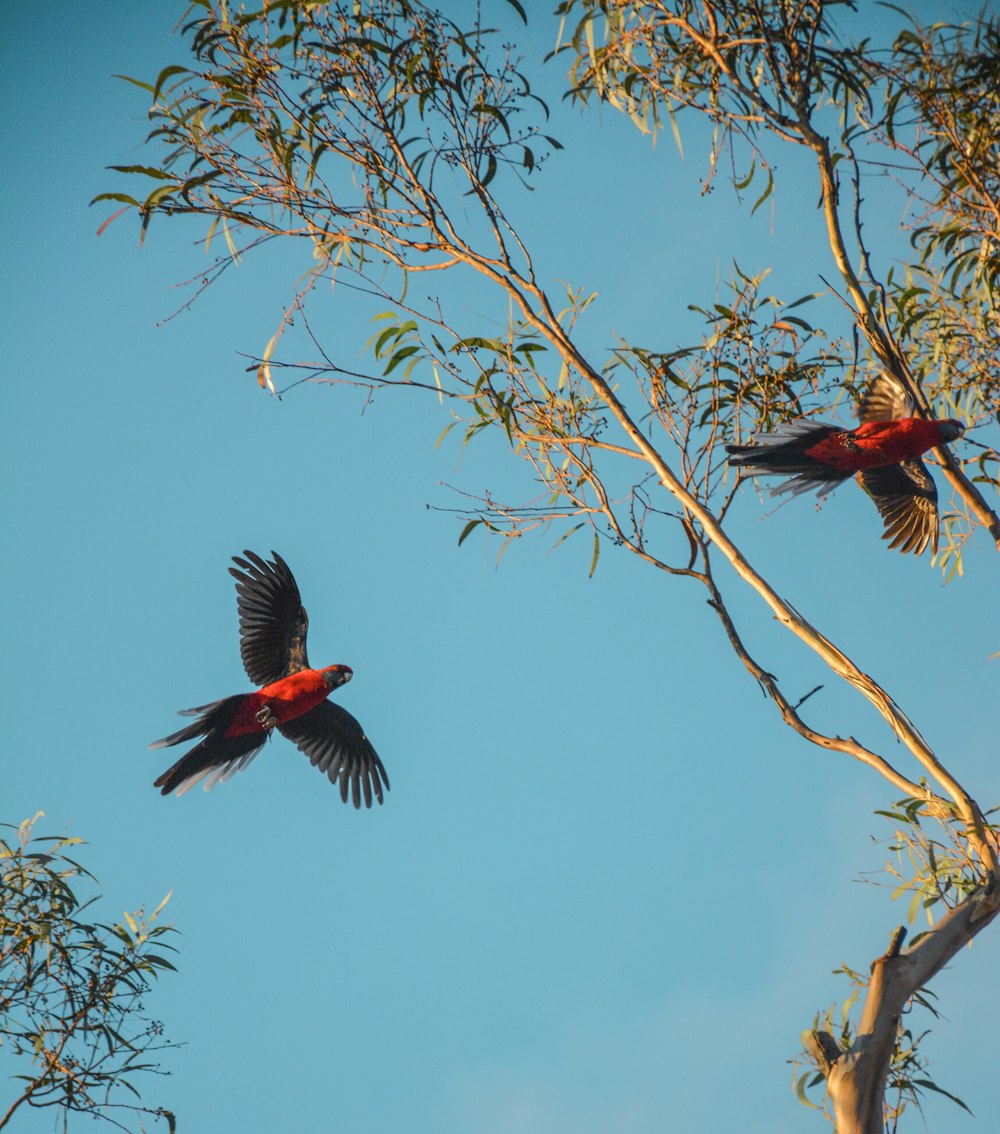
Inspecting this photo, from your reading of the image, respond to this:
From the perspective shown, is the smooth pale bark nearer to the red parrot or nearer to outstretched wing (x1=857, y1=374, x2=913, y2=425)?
outstretched wing (x1=857, y1=374, x2=913, y2=425)

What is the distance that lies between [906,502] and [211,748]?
2.17 meters

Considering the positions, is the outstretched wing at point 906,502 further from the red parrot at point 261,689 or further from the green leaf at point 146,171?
the green leaf at point 146,171

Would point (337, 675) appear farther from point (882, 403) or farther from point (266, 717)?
point (882, 403)

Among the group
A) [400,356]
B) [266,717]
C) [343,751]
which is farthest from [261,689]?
[400,356]

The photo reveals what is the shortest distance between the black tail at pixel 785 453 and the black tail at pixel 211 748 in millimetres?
1561

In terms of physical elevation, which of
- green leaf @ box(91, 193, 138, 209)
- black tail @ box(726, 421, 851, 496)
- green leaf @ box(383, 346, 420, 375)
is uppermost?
green leaf @ box(91, 193, 138, 209)

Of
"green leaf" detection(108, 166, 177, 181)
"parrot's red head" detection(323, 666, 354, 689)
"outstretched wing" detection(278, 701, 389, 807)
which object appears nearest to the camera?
"green leaf" detection(108, 166, 177, 181)

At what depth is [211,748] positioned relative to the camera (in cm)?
344

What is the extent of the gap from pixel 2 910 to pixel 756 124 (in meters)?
2.77

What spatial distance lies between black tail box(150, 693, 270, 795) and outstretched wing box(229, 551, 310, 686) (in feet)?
0.67

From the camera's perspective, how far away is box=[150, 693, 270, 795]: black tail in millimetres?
3295

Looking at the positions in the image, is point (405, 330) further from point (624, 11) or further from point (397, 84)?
point (624, 11)

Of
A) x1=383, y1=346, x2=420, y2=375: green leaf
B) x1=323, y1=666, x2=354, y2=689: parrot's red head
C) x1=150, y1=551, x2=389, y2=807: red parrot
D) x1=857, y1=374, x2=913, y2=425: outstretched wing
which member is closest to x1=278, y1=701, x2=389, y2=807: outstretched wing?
x1=150, y1=551, x2=389, y2=807: red parrot

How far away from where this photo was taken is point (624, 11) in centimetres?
312
